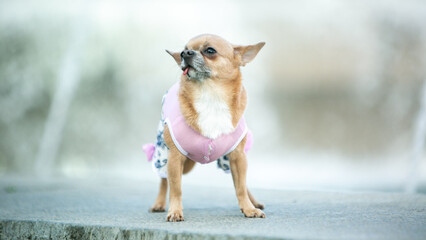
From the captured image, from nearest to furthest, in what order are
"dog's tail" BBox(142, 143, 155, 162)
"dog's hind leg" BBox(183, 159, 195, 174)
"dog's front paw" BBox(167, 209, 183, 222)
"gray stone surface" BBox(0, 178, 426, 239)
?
"gray stone surface" BBox(0, 178, 426, 239) → "dog's front paw" BBox(167, 209, 183, 222) → "dog's hind leg" BBox(183, 159, 195, 174) → "dog's tail" BBox(142, 143, 155, 162)

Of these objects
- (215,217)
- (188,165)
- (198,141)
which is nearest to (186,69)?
(198,141)

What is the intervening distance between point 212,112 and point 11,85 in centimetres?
943

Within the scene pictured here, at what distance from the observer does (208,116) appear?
3.42 m

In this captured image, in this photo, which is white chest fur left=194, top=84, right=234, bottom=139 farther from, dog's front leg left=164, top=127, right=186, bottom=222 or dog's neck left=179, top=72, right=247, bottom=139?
dog's front leg left=164, top=127, right=186, bottom=222

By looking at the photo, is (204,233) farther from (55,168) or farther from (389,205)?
(55,168)

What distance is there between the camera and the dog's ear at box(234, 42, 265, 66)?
361cm

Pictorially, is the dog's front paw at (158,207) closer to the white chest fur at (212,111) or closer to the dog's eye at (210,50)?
the white chest fur at (212,111)

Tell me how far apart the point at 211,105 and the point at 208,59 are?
12.4 inches

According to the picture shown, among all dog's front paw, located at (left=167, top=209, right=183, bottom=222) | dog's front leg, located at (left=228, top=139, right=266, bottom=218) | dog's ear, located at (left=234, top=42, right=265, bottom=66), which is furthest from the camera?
dog's ear, located at (left=234, top=42, right=265, bottom=66)

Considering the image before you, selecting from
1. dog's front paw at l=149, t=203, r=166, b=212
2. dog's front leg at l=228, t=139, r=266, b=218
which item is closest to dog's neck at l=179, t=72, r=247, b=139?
dog's front leg at l=228, t=139, r=266, b=218

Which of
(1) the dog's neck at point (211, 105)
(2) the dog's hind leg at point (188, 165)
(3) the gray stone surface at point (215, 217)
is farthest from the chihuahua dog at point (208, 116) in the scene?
(2) the dog's hind leg at point (188, 165)

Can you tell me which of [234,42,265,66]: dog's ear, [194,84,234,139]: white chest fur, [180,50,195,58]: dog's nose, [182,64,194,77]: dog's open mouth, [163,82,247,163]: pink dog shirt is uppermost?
[234,42,265,66]: dog's ear

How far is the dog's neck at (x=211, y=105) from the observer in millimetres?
3408

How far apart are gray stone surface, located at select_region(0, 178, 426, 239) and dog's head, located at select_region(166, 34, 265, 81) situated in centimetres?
98
